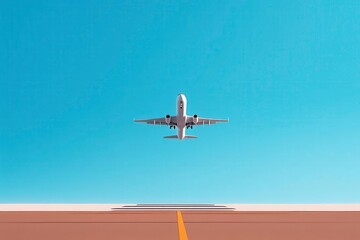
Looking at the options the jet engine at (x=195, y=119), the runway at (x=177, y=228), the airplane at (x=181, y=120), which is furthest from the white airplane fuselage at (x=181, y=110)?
the runway at (x=177, y=228)

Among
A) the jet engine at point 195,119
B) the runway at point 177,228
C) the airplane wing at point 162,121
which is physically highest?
the airplane wing at point 162,121

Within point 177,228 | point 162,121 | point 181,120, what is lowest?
point 177,228

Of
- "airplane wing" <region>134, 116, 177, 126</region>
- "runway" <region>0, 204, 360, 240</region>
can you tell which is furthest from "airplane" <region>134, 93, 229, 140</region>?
"runway" <region>0, 204, 360, 240</region>

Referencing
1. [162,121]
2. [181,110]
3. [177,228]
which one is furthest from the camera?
[162,121]

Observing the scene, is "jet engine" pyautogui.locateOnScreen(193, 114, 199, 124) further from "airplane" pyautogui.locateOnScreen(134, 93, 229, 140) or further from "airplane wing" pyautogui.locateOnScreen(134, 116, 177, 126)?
"airplane wing" pyautogui.locateOnScreen(134, 116, 177, 126)

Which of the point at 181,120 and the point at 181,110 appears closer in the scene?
the point at 181,110

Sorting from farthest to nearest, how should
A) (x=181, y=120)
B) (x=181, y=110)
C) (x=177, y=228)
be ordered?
(x=181, y=120) < (x=181, y=110) < (x=177, y=228)

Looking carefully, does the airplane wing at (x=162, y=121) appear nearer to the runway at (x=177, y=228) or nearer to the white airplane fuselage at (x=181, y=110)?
the white airplane fuselage at (x=181, y=110)

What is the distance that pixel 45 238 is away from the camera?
2758cm

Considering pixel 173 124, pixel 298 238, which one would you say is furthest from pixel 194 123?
pixel 298 238

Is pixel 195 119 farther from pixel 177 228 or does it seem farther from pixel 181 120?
pixel 177 228

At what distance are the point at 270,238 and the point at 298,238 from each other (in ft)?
5.07

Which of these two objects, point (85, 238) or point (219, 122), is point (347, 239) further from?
point (219, 122)

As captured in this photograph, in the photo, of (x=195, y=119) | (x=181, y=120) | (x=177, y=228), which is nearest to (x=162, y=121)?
(x=181, y=120)
